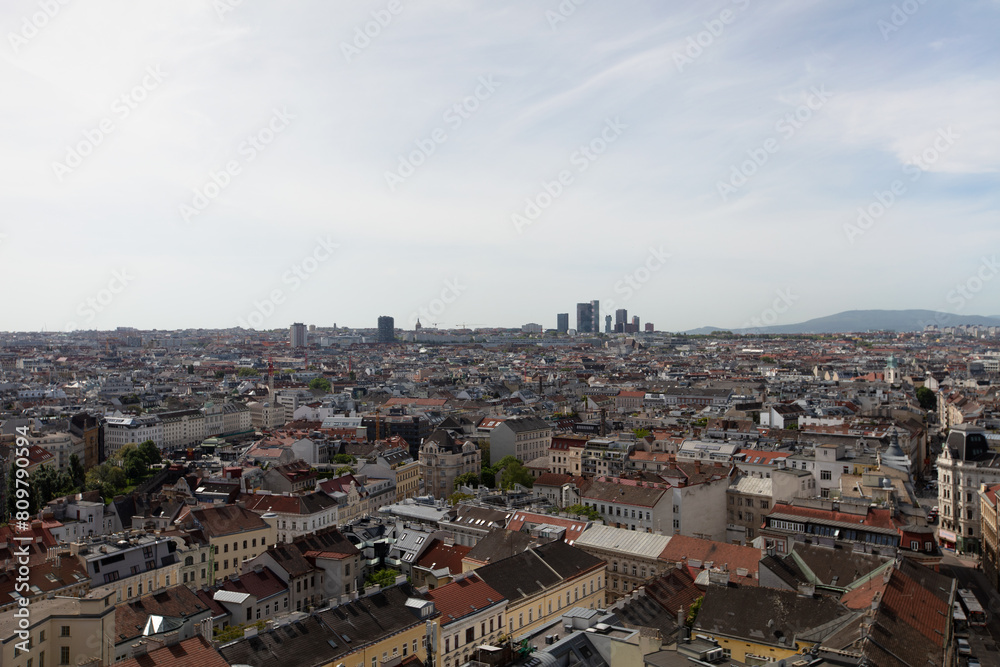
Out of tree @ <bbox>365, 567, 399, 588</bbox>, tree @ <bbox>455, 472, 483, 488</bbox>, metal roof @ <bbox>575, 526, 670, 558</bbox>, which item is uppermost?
metal roof @ <bbox>575, 526, 670, 558</bbox>

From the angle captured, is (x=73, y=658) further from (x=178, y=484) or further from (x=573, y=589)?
(x=178, y=484)

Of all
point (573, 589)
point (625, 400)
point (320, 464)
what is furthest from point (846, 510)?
point (625, 400)

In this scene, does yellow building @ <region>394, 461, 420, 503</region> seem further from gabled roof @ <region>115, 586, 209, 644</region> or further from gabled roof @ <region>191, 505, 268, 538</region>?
gabled roof @ <region>115, 586, 209, 644</region>

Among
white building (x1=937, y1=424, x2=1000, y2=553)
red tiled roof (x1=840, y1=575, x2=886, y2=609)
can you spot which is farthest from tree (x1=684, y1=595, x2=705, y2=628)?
white building (x1=937, y1=424, x2=1000, y2=553)

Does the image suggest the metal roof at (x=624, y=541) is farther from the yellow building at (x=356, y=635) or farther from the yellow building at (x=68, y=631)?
the yellow building at (x=68, y=631)

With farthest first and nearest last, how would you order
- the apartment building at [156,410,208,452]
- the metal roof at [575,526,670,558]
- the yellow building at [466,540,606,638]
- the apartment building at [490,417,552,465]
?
the apartment building at [156,410,208,452], the apartment building at [490,417,552,465], the metal roof at [575,526,670,558], the yellow building at [466,540,606,638]

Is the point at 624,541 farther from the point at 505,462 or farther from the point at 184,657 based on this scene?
the point at 505,462
